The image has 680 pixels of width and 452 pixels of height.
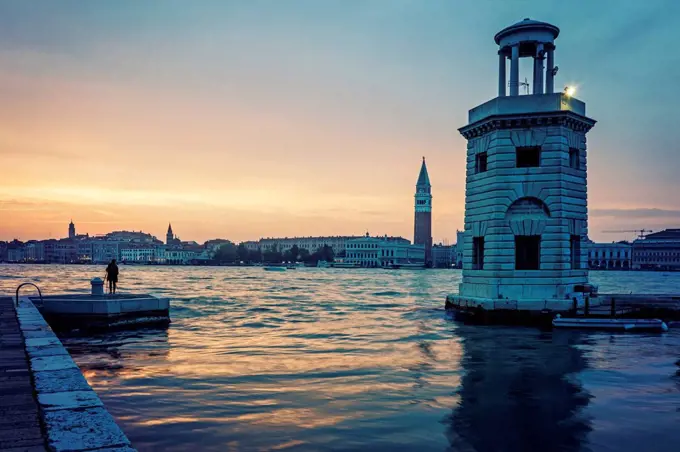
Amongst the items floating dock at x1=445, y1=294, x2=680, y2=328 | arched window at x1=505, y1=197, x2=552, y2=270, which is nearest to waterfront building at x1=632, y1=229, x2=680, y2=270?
floating dock at x1=445, y1=294, x2=680, y2=328

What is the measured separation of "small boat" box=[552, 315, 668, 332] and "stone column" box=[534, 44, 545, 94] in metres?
9.27

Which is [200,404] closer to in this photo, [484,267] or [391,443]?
[391,443]

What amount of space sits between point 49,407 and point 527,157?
19741mm

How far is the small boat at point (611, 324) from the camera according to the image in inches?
818

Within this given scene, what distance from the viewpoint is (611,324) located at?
21078mm

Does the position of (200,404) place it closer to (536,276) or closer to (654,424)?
(654,424)

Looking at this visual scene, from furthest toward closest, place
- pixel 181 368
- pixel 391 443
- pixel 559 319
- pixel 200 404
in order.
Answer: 1. pixel 559 319
2. pixel 181 368
3. pixel 200 404
4. pixel 391 443

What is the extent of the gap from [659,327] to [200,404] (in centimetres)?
1792

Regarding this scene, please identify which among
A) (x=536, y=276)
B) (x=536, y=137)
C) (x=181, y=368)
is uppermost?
(x=536, y=137)

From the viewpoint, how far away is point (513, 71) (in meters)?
23.6

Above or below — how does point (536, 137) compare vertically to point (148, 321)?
above

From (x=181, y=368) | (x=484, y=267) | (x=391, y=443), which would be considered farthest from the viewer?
(x=484, y=267)

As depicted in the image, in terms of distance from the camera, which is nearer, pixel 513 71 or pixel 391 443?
pixel 391 443

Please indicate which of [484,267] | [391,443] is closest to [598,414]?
[391,443]
